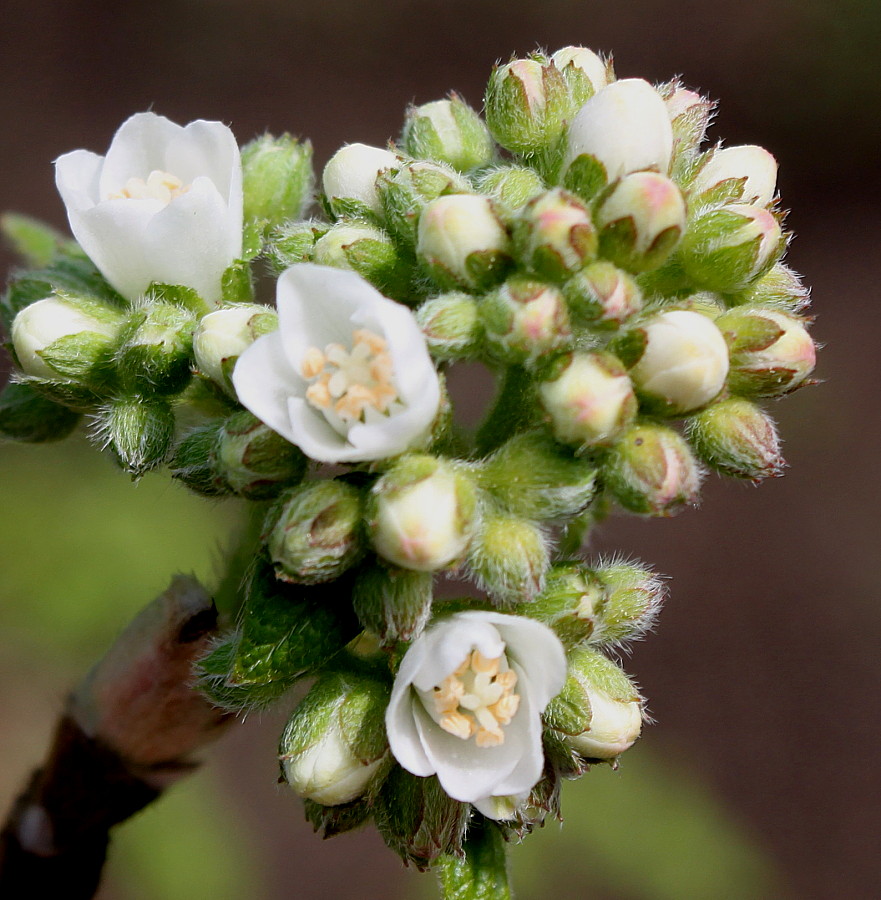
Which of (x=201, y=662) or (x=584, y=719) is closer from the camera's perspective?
(x=584, y=719)

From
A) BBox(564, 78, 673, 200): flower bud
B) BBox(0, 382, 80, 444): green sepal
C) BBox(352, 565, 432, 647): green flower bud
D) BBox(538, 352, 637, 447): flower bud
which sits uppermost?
BBox(564, 78, 673, 200): flower bud

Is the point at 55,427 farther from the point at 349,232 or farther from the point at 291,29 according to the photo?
the point at 291,29

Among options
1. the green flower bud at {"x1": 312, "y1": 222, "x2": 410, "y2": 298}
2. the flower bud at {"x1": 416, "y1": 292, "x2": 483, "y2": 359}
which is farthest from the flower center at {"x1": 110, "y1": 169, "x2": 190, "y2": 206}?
the flower bud at {"x1": 416, "y1": 292, "x2": 483, "y2": 359}

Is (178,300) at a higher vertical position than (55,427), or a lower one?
higher

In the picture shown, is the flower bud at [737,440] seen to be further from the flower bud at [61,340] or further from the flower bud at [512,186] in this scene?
the flower bud at [61,340]

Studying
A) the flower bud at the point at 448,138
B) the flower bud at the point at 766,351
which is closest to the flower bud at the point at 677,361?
the flower bud at the point at 766,351

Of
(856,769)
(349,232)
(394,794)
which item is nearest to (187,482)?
(349,232)

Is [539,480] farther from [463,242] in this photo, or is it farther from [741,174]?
[741,174]

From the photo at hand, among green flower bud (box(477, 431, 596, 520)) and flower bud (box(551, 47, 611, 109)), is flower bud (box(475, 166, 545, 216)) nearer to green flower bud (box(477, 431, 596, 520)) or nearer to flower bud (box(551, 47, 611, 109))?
flower bud (box(551, 47, 611, 109))
